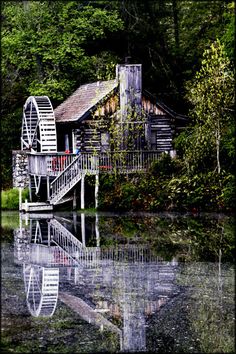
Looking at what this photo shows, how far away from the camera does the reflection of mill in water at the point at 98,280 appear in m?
14.8

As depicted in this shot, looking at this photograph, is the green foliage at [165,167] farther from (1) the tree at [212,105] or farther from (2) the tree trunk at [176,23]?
(2) the tree trunk at [176,23]

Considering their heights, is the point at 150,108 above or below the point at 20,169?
above

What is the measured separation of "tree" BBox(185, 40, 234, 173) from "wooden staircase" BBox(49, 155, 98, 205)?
4.10 metres

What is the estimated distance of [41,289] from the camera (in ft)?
56.4

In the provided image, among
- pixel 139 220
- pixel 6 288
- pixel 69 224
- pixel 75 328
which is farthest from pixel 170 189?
pixel 75 328

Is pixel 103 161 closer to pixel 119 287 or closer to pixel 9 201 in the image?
pixel 9 201

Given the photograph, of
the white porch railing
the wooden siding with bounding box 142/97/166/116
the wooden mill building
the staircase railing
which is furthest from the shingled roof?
the staircase railing

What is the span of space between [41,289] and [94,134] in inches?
784

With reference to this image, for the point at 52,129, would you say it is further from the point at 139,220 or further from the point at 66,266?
the point at 66,266

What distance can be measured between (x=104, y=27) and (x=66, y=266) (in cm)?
2519

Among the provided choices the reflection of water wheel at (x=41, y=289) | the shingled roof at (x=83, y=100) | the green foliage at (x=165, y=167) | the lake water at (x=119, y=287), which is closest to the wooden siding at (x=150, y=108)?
the shingled roof at (x=83, y=100)

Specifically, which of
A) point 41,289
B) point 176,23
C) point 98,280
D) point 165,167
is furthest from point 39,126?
point 41,289

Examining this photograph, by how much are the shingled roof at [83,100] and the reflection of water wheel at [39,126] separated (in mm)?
1128

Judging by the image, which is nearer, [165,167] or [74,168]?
[74,168]
